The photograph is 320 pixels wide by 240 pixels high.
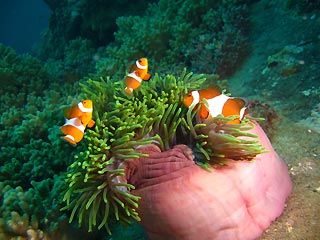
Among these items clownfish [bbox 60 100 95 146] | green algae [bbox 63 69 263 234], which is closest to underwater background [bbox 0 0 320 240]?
clownfish [bbox 60 100 95 146]

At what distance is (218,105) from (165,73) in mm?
2866

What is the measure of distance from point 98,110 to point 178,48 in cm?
304

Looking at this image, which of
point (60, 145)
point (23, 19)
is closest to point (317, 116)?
point (60, 145)

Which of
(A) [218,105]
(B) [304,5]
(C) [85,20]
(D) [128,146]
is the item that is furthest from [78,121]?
(C) [85,20]

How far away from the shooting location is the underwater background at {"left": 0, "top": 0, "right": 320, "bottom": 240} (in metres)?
2.63

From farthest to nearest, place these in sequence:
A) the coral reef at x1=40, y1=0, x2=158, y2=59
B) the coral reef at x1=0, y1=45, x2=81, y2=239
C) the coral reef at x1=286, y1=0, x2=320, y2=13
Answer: the coral reef at x1=40, y1=0, x2=158, y2=59
the coral reef at x1=286, y1=0, x2=320, y2=13
the coral reef at x1=0, y1=45, x2=81, y2=239

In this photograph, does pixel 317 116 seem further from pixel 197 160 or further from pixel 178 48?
pixel 178 48

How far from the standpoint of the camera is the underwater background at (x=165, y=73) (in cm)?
263

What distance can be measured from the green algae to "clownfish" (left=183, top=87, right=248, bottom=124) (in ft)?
0.24

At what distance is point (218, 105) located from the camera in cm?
224

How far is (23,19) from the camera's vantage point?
4609cm

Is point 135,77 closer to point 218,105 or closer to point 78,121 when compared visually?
point 78,121

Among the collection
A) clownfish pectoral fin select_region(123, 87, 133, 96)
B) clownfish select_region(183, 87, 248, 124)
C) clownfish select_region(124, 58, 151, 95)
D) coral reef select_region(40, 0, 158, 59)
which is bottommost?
clownfish select_region(183, 87, 248, 124)

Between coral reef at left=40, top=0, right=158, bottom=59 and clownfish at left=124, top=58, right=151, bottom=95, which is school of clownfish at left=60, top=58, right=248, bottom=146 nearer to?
clownfish at left=124, top=58, right=151, bottom=95
